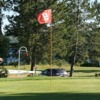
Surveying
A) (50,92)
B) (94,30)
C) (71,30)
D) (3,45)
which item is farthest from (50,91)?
(94,30)

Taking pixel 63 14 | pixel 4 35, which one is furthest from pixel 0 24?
pixel 63 14

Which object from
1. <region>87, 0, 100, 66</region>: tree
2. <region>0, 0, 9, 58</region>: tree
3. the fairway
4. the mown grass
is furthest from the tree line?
the fairway

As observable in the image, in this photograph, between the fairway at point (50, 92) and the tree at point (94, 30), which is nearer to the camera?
the fairway at point (50, 92)

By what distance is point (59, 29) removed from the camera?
207ft

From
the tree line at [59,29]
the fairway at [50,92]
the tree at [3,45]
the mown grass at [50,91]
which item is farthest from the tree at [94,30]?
the fairway at [50,92]

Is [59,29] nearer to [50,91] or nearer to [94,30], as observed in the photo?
[94,30]

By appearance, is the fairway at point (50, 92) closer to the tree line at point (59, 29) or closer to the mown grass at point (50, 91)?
the mown grass at point (50, 91)

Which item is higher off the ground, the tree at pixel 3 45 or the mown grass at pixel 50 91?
the tree at pixel 3 45

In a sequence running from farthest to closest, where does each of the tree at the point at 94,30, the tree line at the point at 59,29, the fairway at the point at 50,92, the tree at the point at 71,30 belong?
1. the tree at the point at 94,30
2. the tree at the point at 71,30
3. the tree line at the point at 59,29
4. the fairway at the point at 50,92

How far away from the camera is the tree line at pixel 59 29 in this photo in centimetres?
6112

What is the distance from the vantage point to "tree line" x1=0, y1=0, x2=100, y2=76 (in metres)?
61.1

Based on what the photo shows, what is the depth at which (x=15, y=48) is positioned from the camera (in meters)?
64.2

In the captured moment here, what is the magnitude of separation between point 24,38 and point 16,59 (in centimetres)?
707

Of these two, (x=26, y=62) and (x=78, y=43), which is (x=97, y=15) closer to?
(x=78, y=43)
